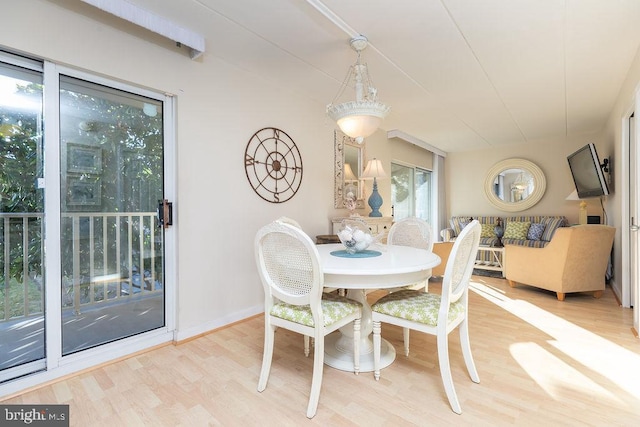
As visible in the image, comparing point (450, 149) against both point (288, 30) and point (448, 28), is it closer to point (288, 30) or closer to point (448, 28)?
point (448, 28)

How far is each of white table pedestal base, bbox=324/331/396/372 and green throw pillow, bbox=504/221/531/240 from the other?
407 centimetres

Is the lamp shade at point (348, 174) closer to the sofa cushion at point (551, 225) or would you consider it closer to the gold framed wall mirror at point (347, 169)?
the gold framed wall mirror at point (347, 169)

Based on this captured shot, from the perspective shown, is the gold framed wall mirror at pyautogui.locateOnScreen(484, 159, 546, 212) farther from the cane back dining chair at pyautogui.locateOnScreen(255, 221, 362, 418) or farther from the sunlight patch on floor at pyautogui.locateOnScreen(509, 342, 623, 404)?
the cane back dining chair at pyautogui.locateOnScreen(255, 221, 362, 418)

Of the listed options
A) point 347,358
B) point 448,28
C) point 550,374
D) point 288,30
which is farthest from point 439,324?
point 288,30

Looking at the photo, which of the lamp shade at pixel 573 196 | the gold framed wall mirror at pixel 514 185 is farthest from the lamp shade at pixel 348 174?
the lamp shade at pixel 573 196

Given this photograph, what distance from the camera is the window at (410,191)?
5.60 meters

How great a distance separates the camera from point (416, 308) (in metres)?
1.72

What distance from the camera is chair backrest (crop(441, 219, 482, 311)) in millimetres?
1610

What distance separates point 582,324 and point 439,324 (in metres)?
1.97

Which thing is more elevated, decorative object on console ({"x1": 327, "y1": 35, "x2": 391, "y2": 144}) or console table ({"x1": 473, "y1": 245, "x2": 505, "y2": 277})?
decorative object on console ({"x1": 327, "y1": 35, "x2": 391, "y2": 144})

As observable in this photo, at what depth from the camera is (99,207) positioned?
2076 millimetres

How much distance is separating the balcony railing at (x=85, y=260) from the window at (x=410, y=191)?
398 centimetres

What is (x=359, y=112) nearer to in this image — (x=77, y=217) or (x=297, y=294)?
(x=297, y=294)

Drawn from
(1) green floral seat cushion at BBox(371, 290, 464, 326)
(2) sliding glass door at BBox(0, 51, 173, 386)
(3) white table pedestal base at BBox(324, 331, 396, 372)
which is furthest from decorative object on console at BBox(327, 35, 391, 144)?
(3) white table pedestal base at BBox(324, 331, 396, 372)
